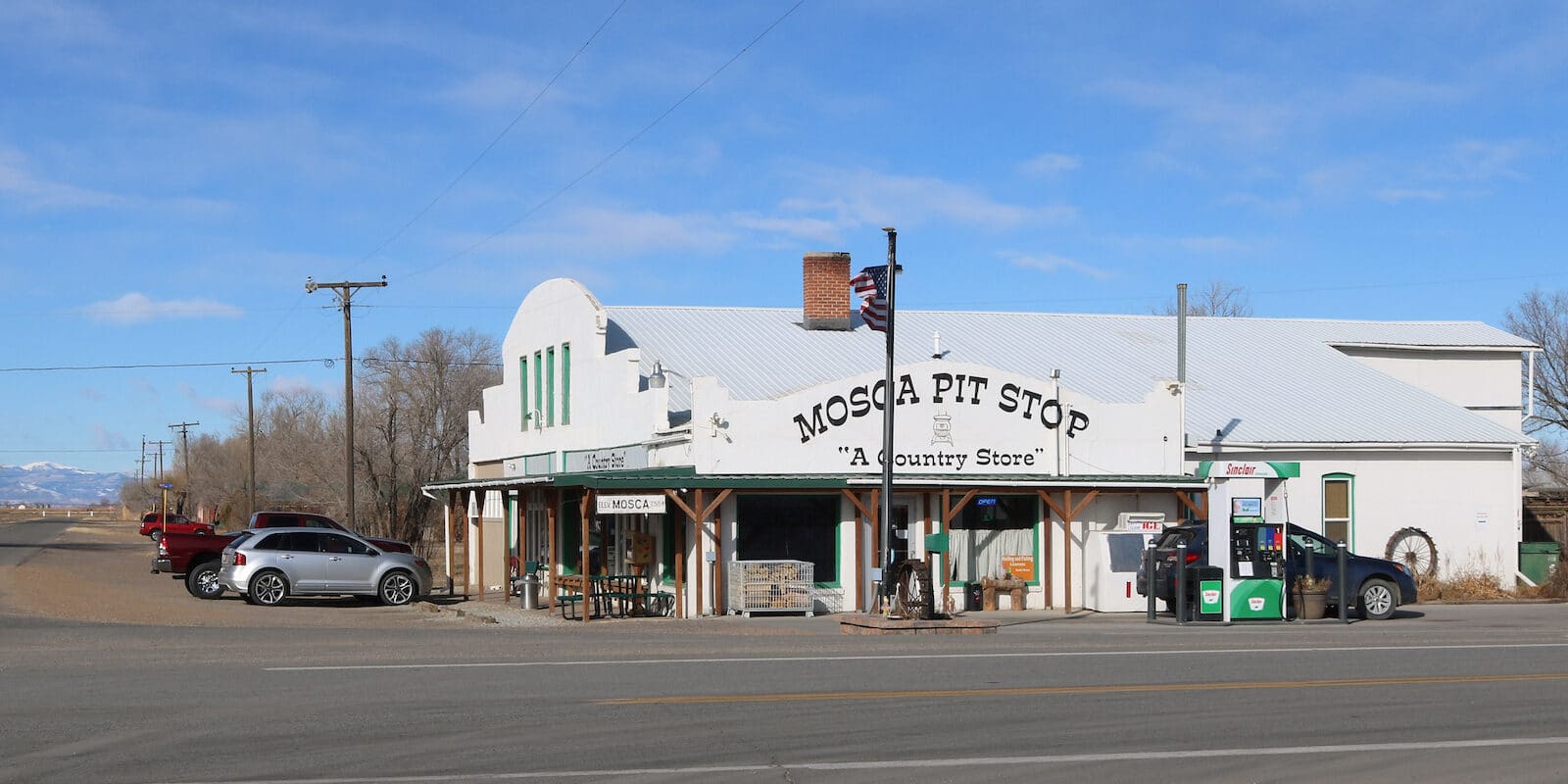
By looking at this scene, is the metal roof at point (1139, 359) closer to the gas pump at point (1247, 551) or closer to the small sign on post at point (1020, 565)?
the small sign on post at point (1020, 565)

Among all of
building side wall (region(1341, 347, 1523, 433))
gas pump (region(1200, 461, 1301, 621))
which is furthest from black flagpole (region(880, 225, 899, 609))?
building side wall (region(1341, 347, 1523, 433))

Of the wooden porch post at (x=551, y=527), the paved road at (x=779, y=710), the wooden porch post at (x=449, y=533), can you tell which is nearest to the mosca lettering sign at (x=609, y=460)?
the wooden porch post at (x=551, y=527)

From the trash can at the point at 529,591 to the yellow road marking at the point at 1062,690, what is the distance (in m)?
15.7

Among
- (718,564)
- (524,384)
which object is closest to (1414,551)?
(718,564)

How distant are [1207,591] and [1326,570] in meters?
2.48

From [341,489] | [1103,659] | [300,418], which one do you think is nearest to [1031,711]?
[1103,659]

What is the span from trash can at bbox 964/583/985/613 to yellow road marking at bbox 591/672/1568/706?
12554mm

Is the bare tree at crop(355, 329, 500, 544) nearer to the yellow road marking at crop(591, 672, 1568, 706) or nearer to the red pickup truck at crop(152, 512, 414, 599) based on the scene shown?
the red pickup truck at crop(152, 512, 414, 599)

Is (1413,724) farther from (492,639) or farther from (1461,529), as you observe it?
(1461,529)

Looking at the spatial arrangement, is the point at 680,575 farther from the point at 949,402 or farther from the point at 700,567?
the point at 949,402

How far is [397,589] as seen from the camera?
31.5m

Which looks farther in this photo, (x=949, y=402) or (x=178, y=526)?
(x=178, y=526)

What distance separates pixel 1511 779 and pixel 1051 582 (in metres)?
19.0

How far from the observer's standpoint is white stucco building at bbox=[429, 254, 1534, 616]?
2802 cm
